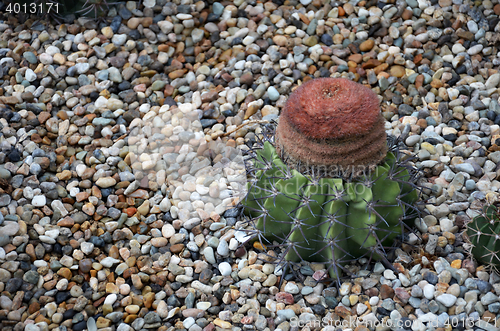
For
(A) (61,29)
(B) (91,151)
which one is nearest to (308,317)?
(B) (91,151)

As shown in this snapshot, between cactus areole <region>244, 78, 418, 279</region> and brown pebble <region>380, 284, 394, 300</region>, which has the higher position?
cactus areole <region>244, 78, 418, 279</region>

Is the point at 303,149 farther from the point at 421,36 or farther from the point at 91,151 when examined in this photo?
the point at 421,36

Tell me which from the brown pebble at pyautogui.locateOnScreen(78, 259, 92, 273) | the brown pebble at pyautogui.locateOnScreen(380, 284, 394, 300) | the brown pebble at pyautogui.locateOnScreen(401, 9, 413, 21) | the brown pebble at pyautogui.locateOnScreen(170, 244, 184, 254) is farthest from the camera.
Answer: the brown pebble at pyautogui.locateOnScreen(401, 9, 413, 21)

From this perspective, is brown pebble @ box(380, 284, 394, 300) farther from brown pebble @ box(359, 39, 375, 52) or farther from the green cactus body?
brown pebble @ box(359, 39, 375, 52)
